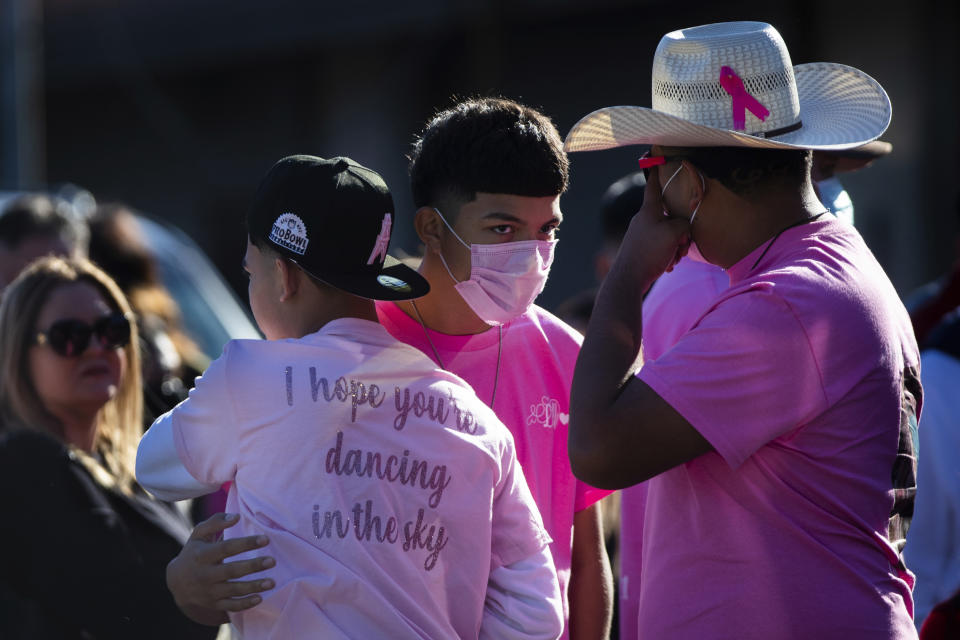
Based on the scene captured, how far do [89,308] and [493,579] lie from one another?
1.87 m

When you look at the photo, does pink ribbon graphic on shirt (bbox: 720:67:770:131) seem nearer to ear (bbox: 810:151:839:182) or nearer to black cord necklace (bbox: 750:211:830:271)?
black cord necklace (bbox: 750:211:830:271)

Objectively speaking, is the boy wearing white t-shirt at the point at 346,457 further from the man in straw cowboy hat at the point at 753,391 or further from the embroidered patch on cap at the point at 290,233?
the man in straw cowboy hat at the point at 753,391

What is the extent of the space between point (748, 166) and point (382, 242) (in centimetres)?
77

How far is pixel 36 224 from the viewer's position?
5047mm

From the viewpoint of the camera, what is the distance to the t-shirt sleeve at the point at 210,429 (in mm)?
2154

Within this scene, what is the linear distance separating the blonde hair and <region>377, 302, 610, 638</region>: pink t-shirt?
1.18 meters

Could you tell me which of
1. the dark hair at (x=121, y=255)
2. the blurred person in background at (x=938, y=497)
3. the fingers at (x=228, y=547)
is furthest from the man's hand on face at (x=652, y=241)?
the dark hair at (x=121, y=255)

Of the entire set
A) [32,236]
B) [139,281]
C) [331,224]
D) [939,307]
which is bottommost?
[139,281]

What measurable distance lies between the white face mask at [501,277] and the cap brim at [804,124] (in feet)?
0.86

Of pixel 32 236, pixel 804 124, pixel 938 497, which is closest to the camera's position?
pixel 804 124

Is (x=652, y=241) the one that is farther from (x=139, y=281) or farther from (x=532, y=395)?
(x=139, y=281)

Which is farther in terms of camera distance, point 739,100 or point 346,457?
point 739,100

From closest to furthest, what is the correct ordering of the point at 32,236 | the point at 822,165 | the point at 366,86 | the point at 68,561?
the point at 68,561
the point at 822,165
the point at 32,236
the point at 366,86

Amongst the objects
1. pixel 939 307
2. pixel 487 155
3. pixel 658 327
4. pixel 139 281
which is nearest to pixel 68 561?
pixel 487 155
